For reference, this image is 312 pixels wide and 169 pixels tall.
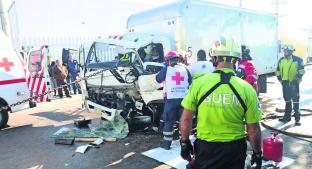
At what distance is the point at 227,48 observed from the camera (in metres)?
2.58

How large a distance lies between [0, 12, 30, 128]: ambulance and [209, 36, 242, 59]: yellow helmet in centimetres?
615

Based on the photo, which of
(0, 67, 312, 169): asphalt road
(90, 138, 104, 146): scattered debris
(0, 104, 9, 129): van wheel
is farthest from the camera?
(0, 104, 9, 129): van wheel

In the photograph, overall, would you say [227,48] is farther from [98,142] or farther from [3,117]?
[3,117]

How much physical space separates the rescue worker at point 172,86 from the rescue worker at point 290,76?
271 centimetres

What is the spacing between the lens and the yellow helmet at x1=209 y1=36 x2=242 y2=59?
258 centimetres

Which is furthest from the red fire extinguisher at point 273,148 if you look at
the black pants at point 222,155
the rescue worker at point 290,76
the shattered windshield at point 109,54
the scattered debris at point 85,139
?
the scattered debris at point 85,139

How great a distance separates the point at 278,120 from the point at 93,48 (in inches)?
186

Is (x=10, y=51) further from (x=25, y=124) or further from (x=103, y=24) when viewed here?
(x=103, y=24)

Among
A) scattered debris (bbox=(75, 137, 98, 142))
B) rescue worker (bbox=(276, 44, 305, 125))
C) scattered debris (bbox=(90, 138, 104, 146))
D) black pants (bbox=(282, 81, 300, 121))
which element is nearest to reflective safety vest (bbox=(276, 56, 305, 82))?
rescue worker (bbox=(276, 44, 305, 125))

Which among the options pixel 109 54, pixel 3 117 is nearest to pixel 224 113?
pixel 109 54

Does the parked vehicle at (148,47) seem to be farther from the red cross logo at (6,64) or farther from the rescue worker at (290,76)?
the rescue worker at (290,76)

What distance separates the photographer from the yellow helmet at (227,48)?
102 inches

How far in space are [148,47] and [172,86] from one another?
86.7 inches

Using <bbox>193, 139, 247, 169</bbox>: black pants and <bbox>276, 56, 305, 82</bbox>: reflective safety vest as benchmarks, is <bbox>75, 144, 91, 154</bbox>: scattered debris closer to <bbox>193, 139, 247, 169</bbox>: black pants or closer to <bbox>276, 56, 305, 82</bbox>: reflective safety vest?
<bbox>193, 139, 247, 169</bbox>: black pants
